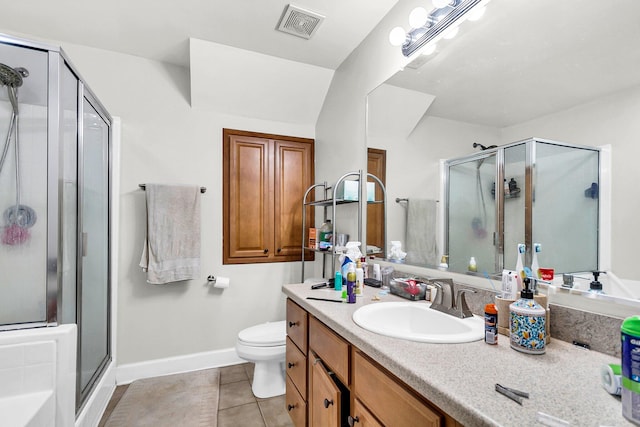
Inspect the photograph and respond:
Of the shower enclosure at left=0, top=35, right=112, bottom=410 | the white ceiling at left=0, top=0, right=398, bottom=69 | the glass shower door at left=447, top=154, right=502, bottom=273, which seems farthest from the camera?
the white ceiling at left=0, top=0, right=398, bottom=69

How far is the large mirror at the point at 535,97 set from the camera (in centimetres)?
81

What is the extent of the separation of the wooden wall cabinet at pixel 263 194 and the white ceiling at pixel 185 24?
28.8 inches

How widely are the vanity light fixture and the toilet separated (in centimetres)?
191

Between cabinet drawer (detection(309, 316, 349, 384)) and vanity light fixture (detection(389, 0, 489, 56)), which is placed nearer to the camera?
cabinet drawer (detection(309, 316, 349, 384))

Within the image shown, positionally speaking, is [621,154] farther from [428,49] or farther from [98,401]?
[98,401]

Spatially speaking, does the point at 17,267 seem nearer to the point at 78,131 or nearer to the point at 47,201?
the point at 47,201

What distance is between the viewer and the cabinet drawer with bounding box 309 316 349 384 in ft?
3.38

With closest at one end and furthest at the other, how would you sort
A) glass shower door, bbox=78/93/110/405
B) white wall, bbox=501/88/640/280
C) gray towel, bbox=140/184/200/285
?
white wall, bbox=501/88/640/280 → glass shower door, bbox=78/93/110/405 → gray towel, bbox=140/184/200/285

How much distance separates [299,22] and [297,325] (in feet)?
5.97

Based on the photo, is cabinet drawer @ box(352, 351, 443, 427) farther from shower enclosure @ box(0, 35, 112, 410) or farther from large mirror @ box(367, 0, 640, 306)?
shower enclosure @ box(0, 35, 112, 410)

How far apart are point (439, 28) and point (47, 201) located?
193 cm

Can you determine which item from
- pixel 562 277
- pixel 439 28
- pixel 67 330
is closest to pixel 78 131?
pixel 67 330

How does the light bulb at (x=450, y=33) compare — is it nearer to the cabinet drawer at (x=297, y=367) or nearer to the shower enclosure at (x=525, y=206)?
the shower enclosure at (x=525, y=206)

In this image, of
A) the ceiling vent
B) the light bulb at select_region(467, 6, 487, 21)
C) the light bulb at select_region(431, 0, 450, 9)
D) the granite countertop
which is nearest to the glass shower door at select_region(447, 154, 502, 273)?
the granite countertop
